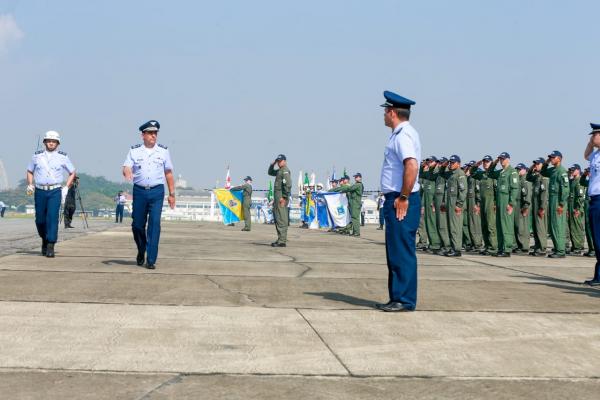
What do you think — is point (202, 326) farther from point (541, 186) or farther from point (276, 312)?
point (541, 186)

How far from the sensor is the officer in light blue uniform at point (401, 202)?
260 inches

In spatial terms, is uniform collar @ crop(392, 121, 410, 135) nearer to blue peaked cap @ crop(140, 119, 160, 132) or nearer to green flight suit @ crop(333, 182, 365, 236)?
blue peaked cap @ crop(140, 119, 160, 132)

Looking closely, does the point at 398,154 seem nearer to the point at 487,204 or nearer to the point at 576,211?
the point at 487,204

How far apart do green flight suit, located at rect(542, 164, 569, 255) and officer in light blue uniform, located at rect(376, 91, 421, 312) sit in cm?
974

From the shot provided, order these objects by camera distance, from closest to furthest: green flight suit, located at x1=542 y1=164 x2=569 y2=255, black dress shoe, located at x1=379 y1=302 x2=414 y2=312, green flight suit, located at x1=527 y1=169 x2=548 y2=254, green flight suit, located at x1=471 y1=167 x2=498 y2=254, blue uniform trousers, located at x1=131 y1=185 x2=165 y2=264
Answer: black dress shoe, located at x1=379 y1=302 x2=414 y2=312 → blue uniform trousers, located at x1=131 y1=185 x2=165 y2=264 → green flight suit, located at x1=542 y1=164 x2=569 y2=255 → green flight suit, located at x1=527 y1=169 x2=548 y2=254 → green flight suit, located at x1=471 y1=167 x2=498 y2=254

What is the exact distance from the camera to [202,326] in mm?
5555

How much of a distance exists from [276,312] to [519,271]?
6.17 meters

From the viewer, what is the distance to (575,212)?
57.6ft

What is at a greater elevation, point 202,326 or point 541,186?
point 541,186

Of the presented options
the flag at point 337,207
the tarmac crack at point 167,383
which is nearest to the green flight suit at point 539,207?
the tarmac crack at point 167,383

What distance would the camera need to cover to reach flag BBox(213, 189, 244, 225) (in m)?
31.8

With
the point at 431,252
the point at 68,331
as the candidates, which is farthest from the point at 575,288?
the point at 431,252

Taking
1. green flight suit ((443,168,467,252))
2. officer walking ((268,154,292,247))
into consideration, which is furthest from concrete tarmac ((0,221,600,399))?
officer walking ((268,154,292,247))

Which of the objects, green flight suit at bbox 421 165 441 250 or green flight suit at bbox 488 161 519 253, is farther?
green flight suit at bbox 421 165 441 250
